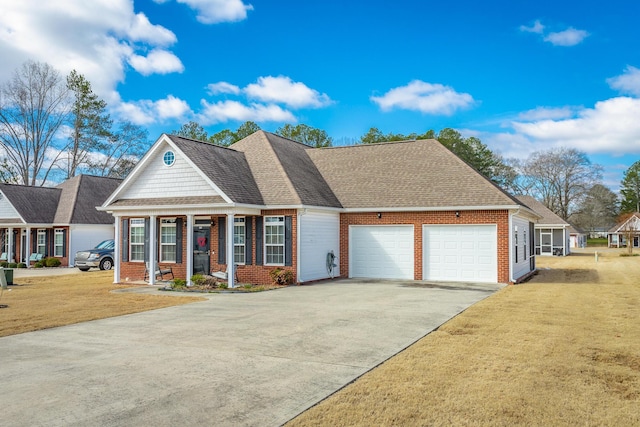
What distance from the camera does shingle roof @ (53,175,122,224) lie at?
31719 millimetres

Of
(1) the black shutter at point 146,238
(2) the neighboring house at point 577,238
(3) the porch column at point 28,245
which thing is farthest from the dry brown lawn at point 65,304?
(2) the neighboring house at point 577,238

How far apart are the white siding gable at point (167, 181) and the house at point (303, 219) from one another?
0.13 feet

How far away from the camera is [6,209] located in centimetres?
3212

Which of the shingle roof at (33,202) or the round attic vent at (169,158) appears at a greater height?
the round attic vent at (169,158)

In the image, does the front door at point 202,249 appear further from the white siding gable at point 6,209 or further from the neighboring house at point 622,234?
the neighboring house at point 622,234

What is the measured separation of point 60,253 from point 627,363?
32395 mm

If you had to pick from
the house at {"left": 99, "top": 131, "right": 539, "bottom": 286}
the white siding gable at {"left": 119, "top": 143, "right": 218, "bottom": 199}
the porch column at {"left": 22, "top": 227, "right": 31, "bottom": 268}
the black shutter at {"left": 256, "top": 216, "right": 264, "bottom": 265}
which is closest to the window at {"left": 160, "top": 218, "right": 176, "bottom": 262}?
the house at {"left": 99, "top": 131, "right": 539, "bottom": 286}

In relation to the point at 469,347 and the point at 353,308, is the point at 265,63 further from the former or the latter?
the point at 469,347

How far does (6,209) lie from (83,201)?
4.64 metres

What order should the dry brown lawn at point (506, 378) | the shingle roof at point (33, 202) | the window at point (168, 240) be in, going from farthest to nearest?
the shingle roof at point (33, 202), the window at point (168, 240), the dry brown lawn at point (506, 378)

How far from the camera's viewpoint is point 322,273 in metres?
19.7

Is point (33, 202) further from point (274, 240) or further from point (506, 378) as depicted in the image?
point (506, 378)

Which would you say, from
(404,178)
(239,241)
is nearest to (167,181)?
(239,241)

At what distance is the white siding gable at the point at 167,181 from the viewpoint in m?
18.0
